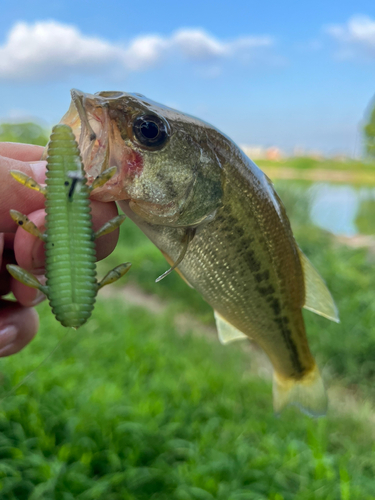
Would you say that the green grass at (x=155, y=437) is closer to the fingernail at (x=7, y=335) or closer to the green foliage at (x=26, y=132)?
the fingernail at (x=7, y=335)

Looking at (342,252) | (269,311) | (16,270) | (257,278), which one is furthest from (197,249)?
(342,252)

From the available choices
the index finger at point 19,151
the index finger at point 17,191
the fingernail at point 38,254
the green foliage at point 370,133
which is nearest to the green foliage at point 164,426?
the fingernail at point 38,254

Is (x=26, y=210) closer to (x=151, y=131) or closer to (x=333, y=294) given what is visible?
(x=151, y=131)

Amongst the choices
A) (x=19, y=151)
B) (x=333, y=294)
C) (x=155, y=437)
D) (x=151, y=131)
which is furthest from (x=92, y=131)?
(x=333, y=294)

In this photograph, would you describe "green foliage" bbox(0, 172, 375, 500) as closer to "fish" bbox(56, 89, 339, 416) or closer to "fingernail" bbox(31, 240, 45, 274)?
"fingernail" bbox(31, 240, 45, 274)

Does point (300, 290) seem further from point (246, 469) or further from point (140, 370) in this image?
point (140, 370)

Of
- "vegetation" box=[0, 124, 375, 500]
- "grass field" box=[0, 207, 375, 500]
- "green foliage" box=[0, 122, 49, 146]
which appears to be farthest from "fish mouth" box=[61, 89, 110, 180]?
"green foliage" box=[0, 122, 49, 146]
